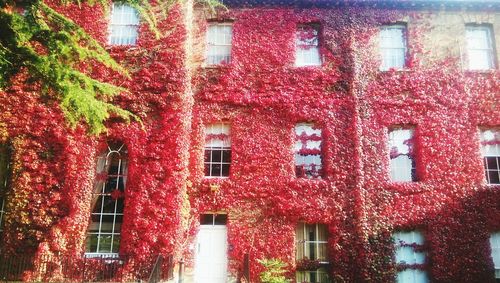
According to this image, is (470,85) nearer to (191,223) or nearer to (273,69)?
(273,69)

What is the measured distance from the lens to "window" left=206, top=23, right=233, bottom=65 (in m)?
14.8

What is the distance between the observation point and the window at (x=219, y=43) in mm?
14838

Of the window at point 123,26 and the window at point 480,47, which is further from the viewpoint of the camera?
the window at point 480,47

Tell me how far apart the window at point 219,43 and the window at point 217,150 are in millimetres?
2513

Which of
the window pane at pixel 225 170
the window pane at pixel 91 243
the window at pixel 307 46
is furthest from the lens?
the window at pixel 307 46

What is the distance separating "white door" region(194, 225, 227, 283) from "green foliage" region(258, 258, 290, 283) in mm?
1318

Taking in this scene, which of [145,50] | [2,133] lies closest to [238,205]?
[145,50]

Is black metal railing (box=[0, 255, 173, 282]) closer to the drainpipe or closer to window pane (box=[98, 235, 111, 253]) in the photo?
window pane (box=[98, 235, 111, 253])

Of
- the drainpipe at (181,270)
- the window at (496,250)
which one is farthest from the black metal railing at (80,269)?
the window at (496,250)

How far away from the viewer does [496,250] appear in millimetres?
13273

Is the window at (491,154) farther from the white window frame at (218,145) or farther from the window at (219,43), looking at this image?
the window at (219,43)

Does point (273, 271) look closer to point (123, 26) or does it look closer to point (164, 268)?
point (164, 268)

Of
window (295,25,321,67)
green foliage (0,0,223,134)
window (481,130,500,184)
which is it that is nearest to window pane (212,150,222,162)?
window (295,25,321,67)

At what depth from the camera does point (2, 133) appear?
12.3 meters
